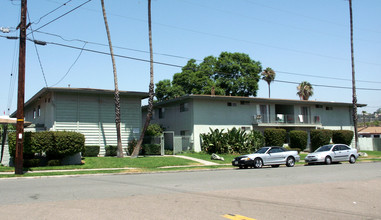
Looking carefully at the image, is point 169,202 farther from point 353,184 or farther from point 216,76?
point 216,76

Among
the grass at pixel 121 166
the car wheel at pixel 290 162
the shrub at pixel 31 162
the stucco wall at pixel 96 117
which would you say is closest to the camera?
the grass at pixel 121 166

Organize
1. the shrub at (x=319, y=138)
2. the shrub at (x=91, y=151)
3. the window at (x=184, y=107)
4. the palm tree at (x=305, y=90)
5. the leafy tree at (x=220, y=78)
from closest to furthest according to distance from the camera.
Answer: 1. the shrub at (x=91, y=151)
2. the window at (x=184, y=107)
3. the shrub at (x=319, y=138)
4. the leafy tree at (x=220, y=78)
5. the palm tree at (x=305, y=90)

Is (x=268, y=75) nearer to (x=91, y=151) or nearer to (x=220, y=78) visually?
(x=220, y=78)

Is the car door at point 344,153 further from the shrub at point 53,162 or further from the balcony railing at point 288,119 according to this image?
the shrub at point 53,162

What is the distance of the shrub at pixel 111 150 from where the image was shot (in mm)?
27484

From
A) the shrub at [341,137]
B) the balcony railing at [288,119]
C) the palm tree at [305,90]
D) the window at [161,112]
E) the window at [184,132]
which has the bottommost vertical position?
the shrub at [341,137]

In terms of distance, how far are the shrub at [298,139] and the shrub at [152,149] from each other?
14442 millimetres

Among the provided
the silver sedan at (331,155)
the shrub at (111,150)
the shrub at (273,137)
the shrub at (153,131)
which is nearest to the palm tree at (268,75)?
the shrub at (273,137)

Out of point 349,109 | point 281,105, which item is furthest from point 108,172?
point 349,109

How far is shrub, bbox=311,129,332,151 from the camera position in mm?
35469

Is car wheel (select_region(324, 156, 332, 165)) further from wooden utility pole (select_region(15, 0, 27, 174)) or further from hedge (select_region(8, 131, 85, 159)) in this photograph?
wooden utility pole (select_region(15, 0, 27, 174))

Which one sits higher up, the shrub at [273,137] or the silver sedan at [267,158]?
the shrub at [273,137]

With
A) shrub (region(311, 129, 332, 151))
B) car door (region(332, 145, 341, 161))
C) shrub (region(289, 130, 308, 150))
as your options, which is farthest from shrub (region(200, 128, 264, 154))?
car door (region(332, 145, 341, 161))

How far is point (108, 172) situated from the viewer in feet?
61.4
